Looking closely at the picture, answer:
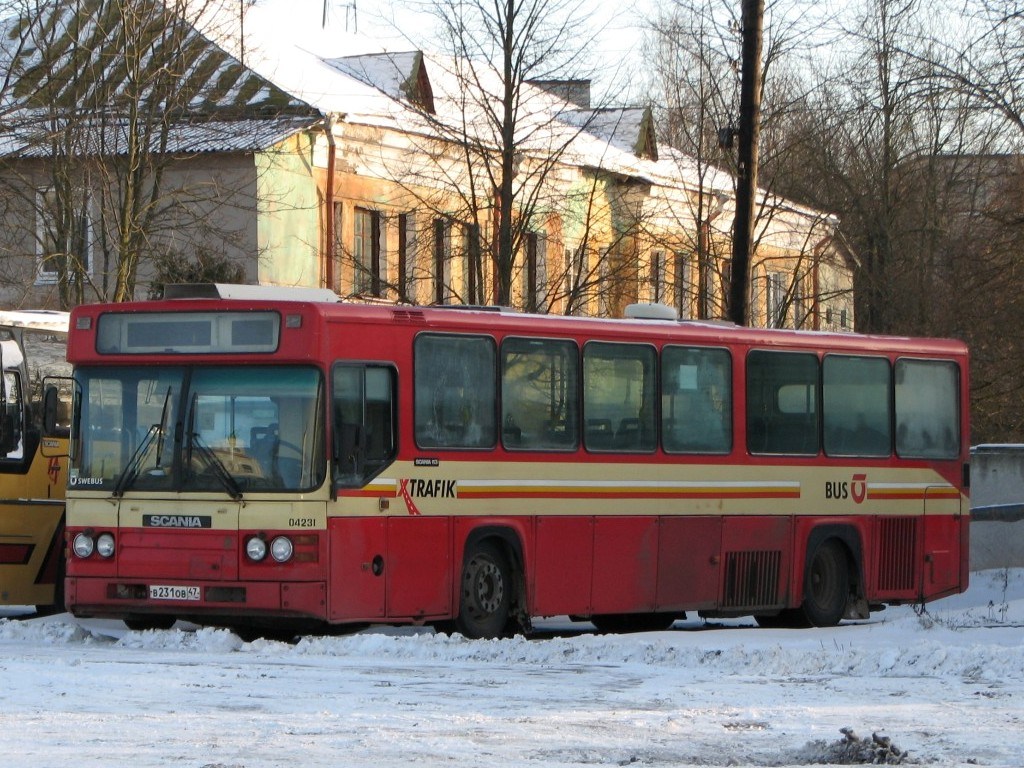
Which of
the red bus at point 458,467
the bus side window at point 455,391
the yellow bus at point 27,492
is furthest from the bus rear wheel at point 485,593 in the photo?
the yellow bus at point 27,492

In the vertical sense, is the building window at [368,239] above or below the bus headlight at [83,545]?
above

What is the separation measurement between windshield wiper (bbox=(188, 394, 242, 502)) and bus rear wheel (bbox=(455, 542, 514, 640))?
220 cm

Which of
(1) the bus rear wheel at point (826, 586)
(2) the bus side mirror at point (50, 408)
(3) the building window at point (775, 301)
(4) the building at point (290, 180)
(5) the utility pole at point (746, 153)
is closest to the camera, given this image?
Answer: (2) the bus side mirror at point (50, 408)

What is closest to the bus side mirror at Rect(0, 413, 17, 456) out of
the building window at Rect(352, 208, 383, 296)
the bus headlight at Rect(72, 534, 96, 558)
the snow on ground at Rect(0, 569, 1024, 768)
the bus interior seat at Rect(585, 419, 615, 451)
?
the snow on ground at Rect(0, 569, 1024, 768)

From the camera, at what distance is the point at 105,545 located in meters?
15.5

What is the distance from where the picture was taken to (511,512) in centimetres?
1670

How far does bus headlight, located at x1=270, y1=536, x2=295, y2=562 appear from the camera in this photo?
1498 cm

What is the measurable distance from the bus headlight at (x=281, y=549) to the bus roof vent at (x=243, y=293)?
6.38ft

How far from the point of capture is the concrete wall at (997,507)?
92.2 ft

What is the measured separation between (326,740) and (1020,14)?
15.8 metres

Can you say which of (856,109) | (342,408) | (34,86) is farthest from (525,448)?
(34,86)

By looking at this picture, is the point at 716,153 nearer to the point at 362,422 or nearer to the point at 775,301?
the point at 775,301

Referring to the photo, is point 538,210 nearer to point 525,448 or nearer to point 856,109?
point 856,109

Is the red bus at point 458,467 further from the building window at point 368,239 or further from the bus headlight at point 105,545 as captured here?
the building window at point 368,239
